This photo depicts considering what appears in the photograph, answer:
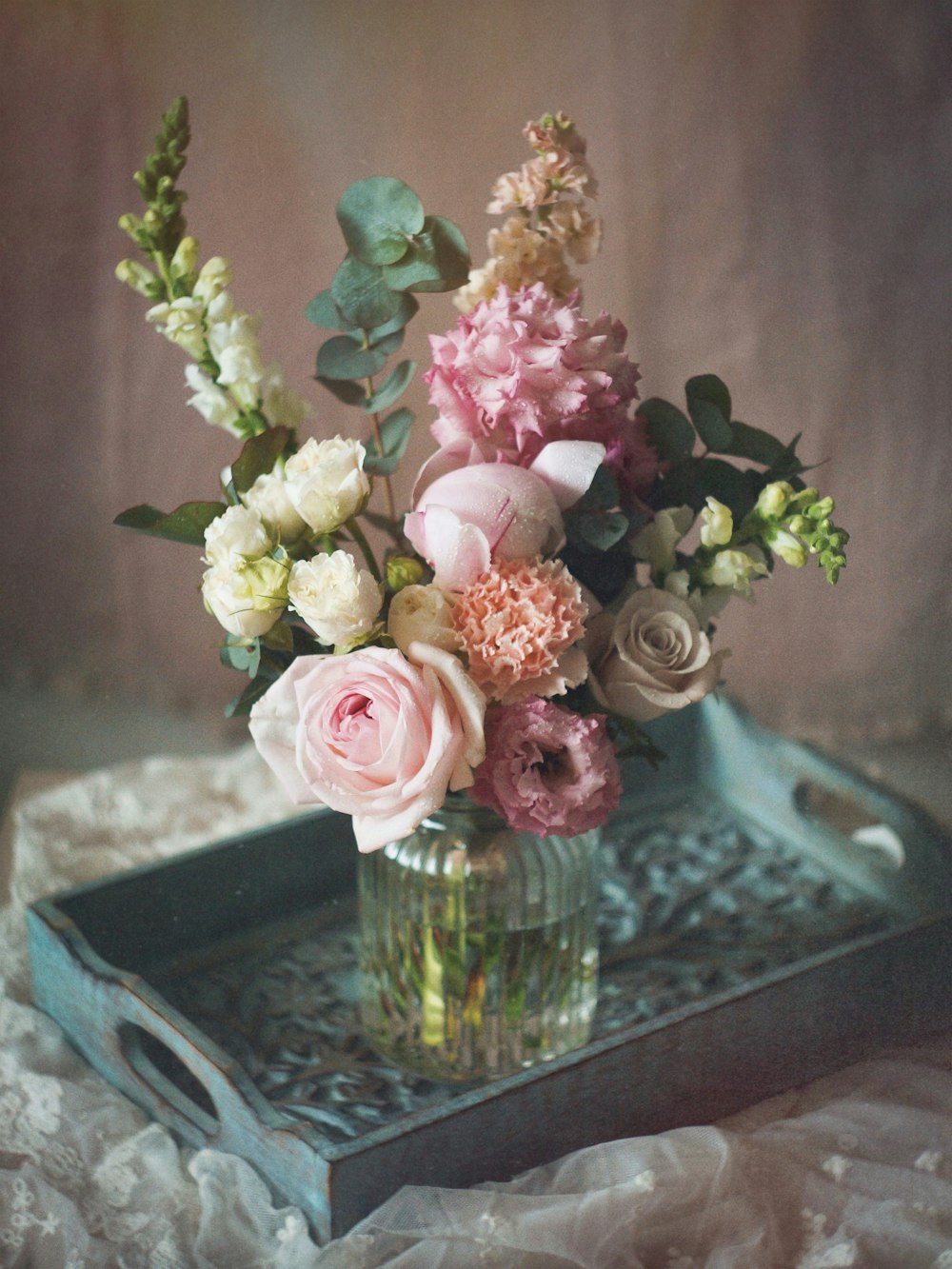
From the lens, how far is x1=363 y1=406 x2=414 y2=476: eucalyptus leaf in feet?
2.90

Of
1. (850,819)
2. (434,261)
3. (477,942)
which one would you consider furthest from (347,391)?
(850,819)

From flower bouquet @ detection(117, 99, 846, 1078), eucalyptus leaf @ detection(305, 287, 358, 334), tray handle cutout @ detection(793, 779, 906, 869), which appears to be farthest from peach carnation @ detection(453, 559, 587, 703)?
tray handle cutout @ detection(793, 779, 906, 869)

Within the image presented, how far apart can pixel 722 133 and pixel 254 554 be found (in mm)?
788

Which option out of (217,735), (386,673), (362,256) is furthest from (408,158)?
(386,673)

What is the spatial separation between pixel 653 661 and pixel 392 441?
0.26 m

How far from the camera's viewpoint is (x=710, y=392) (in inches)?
33.0

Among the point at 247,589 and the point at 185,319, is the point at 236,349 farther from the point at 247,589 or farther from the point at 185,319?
the point at 247,589

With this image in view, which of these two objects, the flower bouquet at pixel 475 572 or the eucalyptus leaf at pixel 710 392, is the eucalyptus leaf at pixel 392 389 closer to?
the flower bouquet at pixel 475 572

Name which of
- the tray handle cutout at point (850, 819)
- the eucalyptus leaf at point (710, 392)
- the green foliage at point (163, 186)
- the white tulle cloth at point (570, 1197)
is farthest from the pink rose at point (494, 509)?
the tray handle cutout at point (850, 819)

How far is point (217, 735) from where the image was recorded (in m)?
1.57

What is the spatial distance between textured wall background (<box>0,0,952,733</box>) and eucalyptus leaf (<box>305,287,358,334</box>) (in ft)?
1.66

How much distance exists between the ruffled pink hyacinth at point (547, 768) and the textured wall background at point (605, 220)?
21.8 inches

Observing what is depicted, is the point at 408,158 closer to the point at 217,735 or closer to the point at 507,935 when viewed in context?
the point at 217,735

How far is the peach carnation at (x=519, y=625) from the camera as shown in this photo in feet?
2.31
